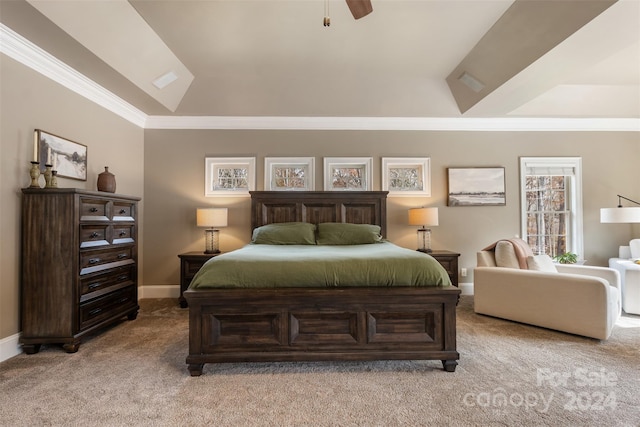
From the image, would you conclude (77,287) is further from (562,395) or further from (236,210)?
(562,395)

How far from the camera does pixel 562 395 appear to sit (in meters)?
1.87

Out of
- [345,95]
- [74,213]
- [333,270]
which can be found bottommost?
[333,270]

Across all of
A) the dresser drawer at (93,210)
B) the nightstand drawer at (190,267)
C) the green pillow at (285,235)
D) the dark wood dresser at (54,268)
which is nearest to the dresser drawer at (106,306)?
the dark wood dresser at (54,268)

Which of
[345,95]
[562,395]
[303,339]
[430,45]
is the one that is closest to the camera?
[562,395]

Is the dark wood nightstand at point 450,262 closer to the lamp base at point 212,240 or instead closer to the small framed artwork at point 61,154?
the lamp base at point 212,240

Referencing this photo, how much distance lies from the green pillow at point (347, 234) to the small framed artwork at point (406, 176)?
963 millimetres

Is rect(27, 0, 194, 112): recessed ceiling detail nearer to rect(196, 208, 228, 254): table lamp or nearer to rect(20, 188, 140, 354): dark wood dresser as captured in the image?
rect(20, 188, 140, 354): dark wood dresser

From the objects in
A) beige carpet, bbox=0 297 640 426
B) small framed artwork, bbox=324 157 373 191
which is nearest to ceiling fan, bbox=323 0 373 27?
small framed artwork, bbox=324 157 373 191

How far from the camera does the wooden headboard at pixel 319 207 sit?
420 cm

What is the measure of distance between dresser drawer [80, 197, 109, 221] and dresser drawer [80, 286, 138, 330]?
0.79 m

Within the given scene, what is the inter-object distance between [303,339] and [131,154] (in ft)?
12.2

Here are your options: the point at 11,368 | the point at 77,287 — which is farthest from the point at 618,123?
the point at 11,368

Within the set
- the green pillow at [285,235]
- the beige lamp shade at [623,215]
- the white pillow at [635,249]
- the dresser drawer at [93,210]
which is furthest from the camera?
the white pillow at [635,249]

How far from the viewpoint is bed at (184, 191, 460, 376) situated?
6.86 ft
